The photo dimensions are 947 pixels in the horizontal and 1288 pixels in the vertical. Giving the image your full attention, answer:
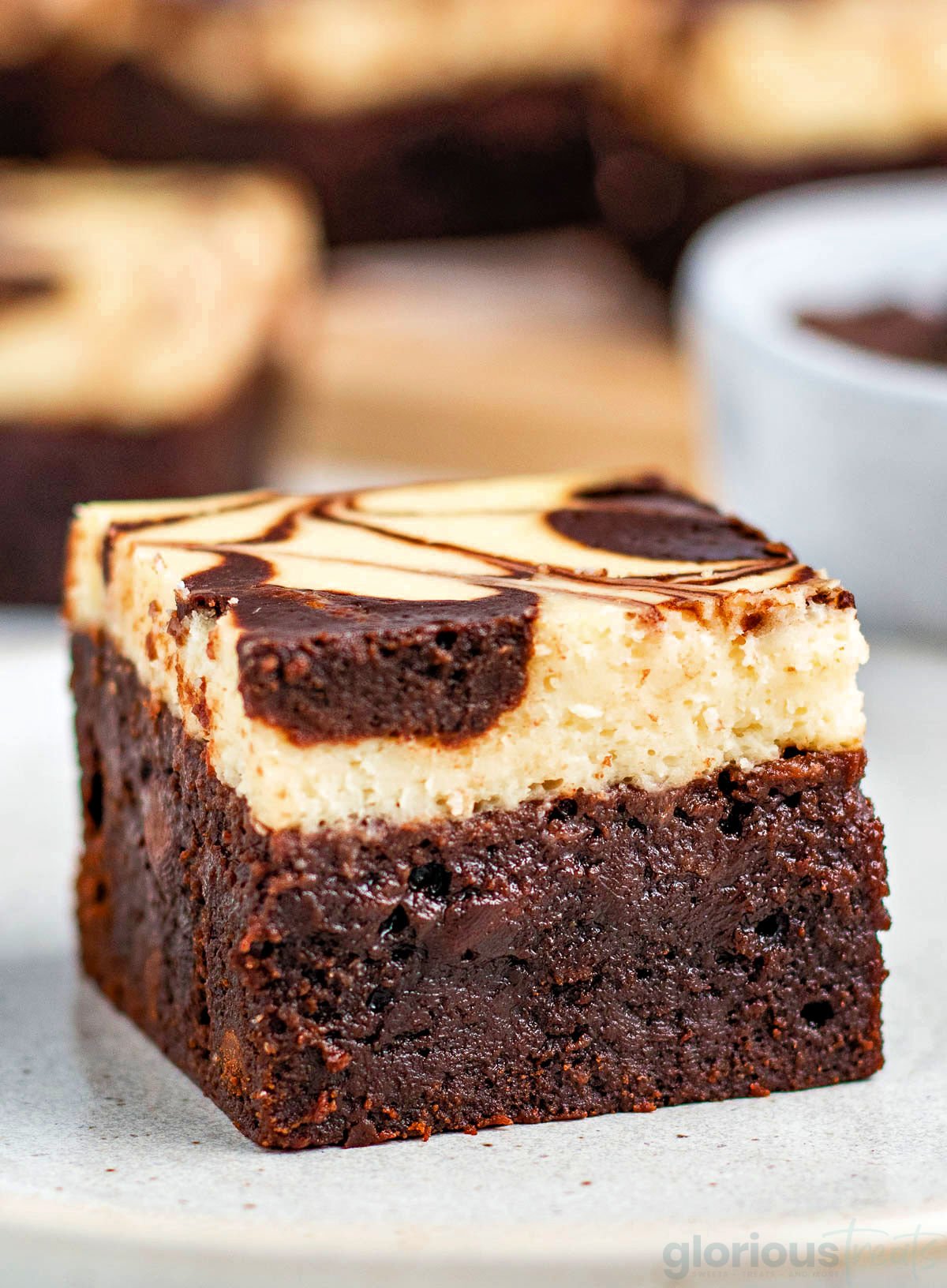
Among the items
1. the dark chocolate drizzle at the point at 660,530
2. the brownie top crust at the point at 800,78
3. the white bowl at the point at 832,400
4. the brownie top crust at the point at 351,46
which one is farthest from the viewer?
the brownie top crust at the point at 351,46

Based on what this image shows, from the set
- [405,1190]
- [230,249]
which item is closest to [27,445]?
[230,249]

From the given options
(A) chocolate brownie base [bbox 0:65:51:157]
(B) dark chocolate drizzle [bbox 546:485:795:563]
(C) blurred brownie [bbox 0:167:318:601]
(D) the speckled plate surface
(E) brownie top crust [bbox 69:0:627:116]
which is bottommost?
(D) the speckled plate surface

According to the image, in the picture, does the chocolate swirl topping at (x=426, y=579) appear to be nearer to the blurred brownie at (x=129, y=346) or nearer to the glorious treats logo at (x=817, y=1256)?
the glorious treats logo at (x=817, y=1256)

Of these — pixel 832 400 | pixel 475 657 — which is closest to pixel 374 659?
pixel 475 657

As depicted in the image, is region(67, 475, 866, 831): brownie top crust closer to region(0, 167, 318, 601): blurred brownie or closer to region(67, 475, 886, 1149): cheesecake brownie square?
region(67, 475, 886, 1149): cheesecake brownie square

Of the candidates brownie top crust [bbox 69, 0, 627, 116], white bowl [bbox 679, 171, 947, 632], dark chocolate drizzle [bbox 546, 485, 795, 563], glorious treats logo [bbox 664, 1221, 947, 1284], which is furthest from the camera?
brownie top crust [bbox 69, 0, 627, 116]

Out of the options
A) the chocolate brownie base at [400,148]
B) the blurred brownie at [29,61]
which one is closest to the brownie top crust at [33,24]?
the blurred brownie at [29,61]

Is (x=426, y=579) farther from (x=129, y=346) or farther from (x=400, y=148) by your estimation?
(x=400, y=148)

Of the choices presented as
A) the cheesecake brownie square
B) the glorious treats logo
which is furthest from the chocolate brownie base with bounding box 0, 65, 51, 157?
the glorious treats logo
